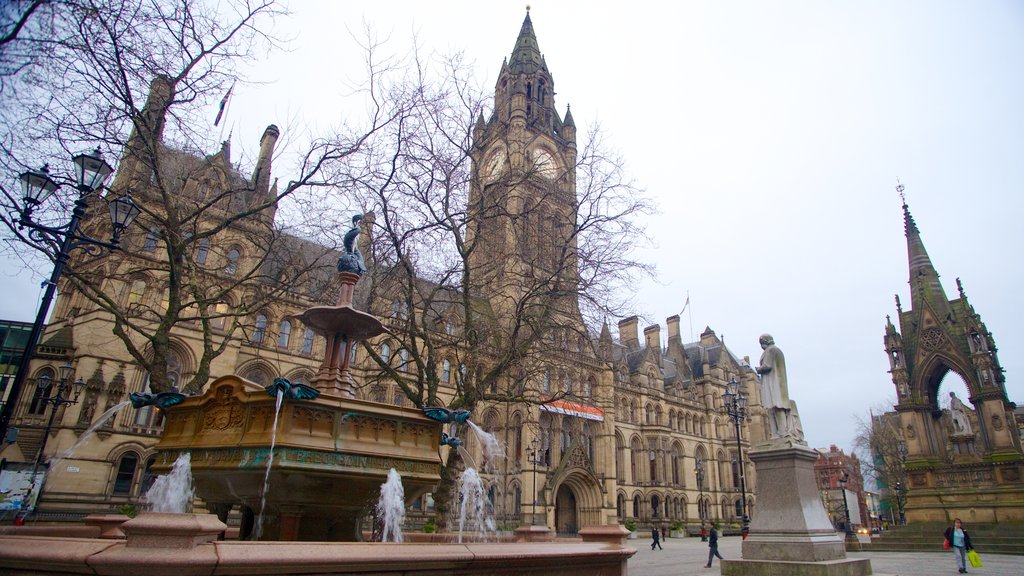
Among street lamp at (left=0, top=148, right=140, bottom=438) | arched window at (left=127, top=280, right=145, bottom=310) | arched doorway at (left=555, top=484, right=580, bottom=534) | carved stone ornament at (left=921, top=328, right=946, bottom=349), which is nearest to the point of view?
street lamp at (left=0, top=148, right=140, bottom=438)

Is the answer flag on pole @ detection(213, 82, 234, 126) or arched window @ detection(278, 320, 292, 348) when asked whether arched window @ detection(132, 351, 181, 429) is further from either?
flag on pole @ detection(213, 82, 234, 126)

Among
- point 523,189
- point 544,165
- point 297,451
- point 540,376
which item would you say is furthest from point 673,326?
point 297,451

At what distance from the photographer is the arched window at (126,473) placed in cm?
2531

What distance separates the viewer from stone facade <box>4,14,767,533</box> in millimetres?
18953

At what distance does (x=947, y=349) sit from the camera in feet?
84.0

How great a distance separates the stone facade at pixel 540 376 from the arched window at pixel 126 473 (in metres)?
0.07

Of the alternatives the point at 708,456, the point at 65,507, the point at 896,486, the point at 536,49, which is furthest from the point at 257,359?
the point at 896,486

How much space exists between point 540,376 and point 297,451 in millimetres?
13892

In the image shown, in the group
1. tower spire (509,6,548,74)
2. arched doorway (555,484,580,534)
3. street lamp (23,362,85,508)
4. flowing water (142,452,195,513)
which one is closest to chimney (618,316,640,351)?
arched doorway (555,484,580,534)

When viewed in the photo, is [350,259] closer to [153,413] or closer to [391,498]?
[391,498]

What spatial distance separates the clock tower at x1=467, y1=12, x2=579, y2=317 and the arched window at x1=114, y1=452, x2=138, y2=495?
59.3 feet

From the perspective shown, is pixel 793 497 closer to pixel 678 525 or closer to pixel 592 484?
pixel 592 484

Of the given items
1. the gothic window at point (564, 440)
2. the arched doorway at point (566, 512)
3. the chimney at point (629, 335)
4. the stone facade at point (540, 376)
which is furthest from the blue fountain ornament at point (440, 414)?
the chimney at point (629, 335)

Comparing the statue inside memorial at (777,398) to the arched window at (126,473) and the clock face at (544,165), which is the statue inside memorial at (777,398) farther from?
the arched window at (126,473)
